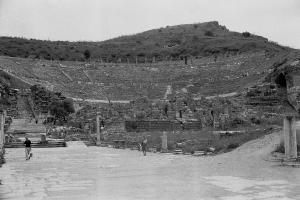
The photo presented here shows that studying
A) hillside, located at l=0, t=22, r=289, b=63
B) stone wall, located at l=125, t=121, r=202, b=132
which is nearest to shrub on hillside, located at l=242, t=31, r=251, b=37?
hillside, located at l=0, t=22, r=289, b=63

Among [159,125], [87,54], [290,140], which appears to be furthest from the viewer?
[87,54]

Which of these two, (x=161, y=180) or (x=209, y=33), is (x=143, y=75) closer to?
(x=209, y=33)

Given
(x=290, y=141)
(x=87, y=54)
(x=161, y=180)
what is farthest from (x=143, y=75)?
(x=161, y=180)

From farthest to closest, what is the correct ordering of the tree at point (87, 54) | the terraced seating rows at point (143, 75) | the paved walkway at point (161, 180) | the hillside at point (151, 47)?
the tree at point (87, 54) < the hillside at point (151, 47) < the terraced seating rows at point (143, 75) < the paved walkway at point (161, 180)

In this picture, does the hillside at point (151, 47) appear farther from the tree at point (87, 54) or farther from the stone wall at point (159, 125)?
the stone wall at point (159, 125)

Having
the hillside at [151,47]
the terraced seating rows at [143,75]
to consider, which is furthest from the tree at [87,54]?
the terraced seating rows at [143,75]

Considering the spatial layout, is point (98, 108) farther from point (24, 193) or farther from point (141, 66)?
point (24, 193)

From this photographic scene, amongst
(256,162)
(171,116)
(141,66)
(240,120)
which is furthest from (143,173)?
(141,66)
